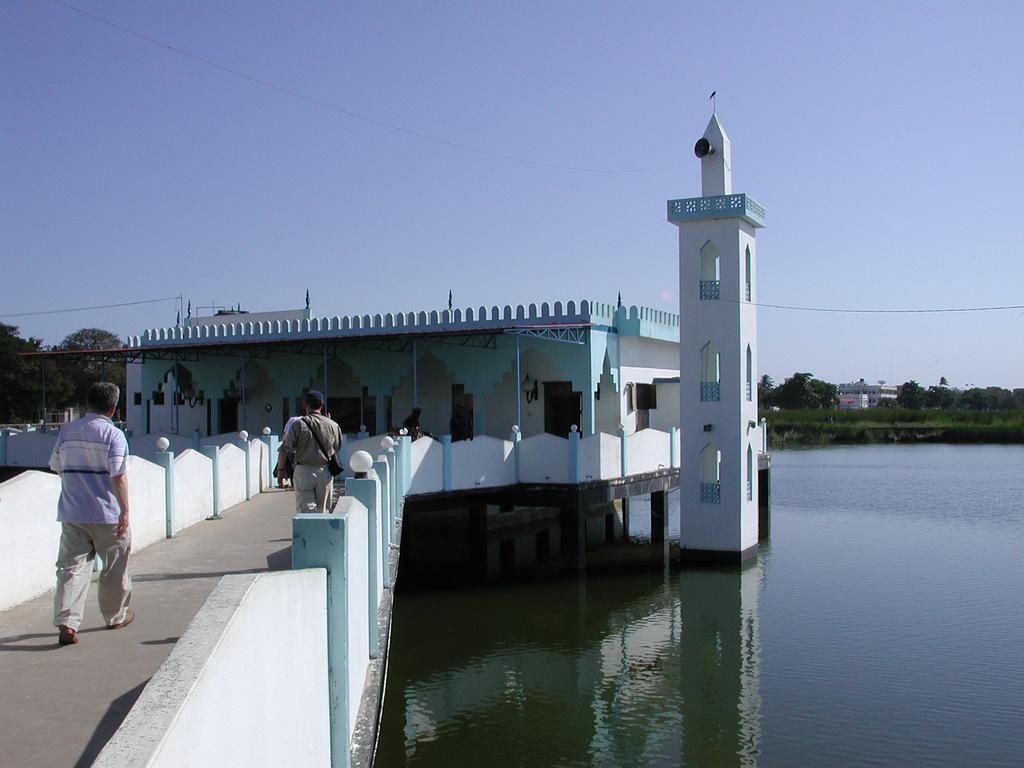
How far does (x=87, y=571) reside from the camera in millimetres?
5965

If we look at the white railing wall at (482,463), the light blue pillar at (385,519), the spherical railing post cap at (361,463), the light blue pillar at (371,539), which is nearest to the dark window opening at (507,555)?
the white railing wall at (482,463)

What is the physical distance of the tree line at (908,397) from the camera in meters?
94.2

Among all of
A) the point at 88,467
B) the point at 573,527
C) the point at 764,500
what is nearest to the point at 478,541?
the point at 573,527

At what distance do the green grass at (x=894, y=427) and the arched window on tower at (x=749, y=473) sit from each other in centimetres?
4606

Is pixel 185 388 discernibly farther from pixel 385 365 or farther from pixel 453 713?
pixel 453 713

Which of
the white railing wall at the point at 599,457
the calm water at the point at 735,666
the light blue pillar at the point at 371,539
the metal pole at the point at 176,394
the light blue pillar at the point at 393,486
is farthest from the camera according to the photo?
the metal pole at the point at 176,394

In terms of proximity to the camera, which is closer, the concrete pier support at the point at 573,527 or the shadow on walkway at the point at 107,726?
the shadow on walkway at the point at 107,726

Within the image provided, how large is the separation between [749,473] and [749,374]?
1.89 meters

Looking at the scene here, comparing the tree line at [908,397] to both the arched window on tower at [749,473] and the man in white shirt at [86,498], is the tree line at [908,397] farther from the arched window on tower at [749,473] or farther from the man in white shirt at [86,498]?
the man in white shirt at [86,498]

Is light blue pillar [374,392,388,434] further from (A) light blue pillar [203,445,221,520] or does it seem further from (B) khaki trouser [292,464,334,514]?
(B) khaki trouser [292,464,334,514]

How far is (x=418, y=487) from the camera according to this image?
15562 mm

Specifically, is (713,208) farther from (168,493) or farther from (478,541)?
(168,493)

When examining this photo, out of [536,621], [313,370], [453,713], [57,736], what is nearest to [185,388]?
[313,370]

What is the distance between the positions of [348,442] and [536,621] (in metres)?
5.02
